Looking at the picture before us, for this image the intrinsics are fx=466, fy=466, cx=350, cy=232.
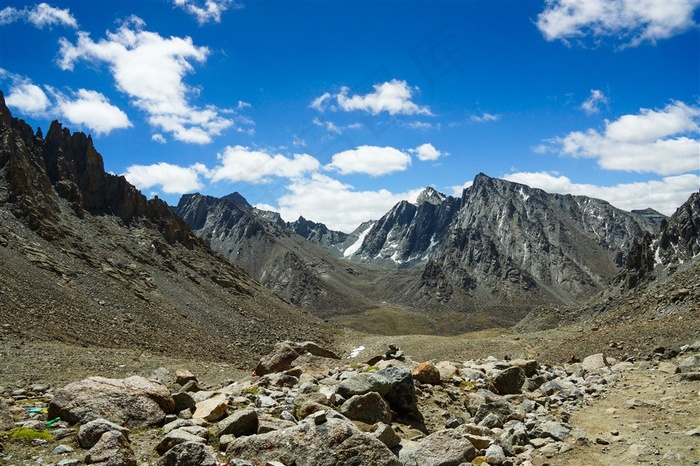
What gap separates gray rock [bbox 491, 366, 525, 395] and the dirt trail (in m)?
3.20

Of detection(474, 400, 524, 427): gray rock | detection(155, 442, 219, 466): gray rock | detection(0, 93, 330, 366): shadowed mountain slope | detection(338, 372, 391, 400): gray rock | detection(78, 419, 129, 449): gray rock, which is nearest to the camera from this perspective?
detection(155, 442, 219, 466): gray rock

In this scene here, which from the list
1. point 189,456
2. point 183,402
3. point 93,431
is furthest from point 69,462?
point 183,402

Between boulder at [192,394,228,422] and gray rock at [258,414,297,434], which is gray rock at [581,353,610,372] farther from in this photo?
boulder at [192,394,228,422]

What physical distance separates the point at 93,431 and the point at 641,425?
1543 cm

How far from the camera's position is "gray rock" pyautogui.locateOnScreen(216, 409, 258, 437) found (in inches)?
434

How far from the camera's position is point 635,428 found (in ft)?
47.0

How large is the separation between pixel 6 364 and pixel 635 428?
2973 cm

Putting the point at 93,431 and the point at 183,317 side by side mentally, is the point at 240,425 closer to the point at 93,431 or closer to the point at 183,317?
the point at 93,431

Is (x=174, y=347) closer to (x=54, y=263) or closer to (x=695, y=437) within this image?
(x=54, y=263)

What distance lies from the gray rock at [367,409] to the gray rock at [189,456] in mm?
4294

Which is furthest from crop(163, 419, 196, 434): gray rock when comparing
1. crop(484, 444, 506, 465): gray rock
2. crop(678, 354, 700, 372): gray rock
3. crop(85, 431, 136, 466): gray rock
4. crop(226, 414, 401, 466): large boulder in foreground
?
crop(678, 354, 700, 372): gray rock

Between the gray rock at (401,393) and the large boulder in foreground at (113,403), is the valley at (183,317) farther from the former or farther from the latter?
the large boulder in foreground at (113,403)

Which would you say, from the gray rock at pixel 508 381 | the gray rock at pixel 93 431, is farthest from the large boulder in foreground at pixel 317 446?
the gray rock at pixel 508 381

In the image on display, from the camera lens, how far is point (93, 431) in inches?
405
